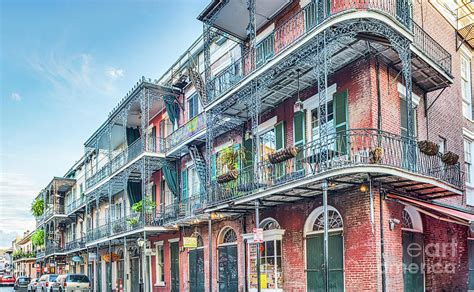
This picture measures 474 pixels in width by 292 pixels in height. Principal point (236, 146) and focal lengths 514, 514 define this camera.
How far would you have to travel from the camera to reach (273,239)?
16297mm

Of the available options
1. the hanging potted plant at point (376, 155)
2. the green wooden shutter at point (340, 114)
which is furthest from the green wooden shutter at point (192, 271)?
the hanging potted plant at point (376, 155)

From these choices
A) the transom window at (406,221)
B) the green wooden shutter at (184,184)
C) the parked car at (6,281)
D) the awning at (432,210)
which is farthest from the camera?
the parked car at (6,281)

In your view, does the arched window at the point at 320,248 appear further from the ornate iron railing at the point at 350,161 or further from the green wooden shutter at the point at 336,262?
the ornate iron railing at the point at 350,161

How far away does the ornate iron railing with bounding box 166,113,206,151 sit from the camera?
21047 mm

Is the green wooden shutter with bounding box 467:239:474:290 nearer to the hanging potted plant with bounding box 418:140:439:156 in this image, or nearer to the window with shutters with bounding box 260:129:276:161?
the hanging potted plant with bounding box 418:140:439:156

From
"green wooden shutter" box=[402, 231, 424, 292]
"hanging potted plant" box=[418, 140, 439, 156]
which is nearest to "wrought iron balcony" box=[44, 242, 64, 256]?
"green wooden shutter" box=[402, 231, 424, 292]

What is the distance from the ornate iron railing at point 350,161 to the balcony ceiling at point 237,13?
5.22 meters

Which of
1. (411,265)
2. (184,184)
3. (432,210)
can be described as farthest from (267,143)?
(184,184)

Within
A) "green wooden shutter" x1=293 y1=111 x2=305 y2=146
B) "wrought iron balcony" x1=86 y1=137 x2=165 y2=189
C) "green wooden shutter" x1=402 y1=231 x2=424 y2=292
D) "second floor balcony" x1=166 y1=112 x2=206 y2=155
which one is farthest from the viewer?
"wrought iron balcony" x1=86 y1=137 x2=165 y2=189

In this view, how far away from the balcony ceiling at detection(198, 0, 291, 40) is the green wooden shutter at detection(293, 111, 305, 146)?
3.90 meters

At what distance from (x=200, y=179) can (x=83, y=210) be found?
22703 mm

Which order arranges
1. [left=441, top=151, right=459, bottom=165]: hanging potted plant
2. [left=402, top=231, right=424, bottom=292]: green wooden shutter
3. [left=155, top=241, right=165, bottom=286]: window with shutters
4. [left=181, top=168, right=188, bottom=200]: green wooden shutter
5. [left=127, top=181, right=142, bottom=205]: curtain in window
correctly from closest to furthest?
1. [left=402, top=231, right=424, bottom=292]: green wooden shutter
2. [left=441, top=151, right=459, bottom=165]: hanging potted plant
3. [left=181, top=168, right=188, bottom=200]: green wooden shutter
4. [left=155, top=241, right=165, bottom=286]: window with shutters
5. [left=127, top=181, right=142, bottom=205]: curtain in window

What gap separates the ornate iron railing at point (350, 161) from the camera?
40.2ft

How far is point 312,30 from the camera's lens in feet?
41.1
